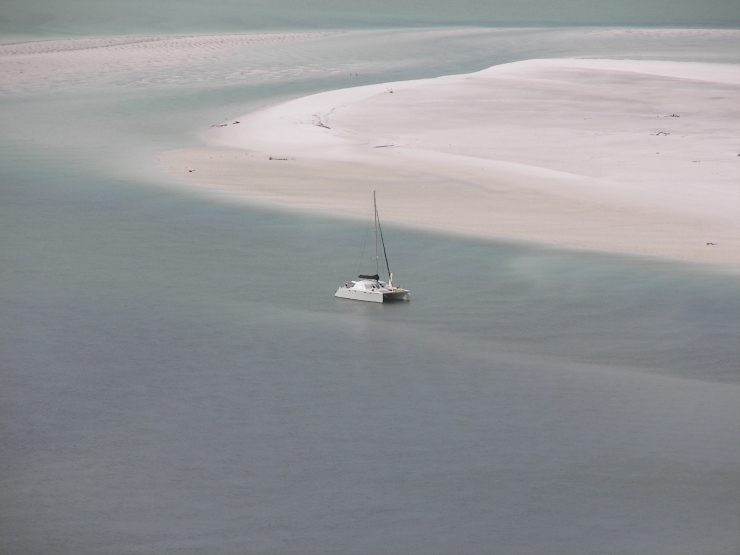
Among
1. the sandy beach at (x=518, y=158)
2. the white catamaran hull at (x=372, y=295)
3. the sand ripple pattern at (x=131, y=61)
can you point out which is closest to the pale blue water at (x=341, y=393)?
the white catamaran hull at (x=372, y=295)

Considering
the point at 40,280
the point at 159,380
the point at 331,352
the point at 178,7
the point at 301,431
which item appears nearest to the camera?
the point at 301,431

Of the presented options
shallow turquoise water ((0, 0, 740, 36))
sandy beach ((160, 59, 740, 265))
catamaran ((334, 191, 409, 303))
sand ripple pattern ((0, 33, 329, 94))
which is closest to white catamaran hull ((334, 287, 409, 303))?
catamaran ((334, 191, 409, 303))

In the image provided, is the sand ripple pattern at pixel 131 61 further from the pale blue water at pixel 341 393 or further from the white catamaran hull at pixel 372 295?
the white catamaran hull at pixel 372 295

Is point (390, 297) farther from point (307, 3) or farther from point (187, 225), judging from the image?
point (307, 3)

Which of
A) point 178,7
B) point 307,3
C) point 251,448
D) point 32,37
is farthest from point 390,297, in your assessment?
point 307,3

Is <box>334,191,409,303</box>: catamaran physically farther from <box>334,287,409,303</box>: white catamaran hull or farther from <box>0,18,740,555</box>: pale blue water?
<box>0,18,740,555</box>: pale blue water
